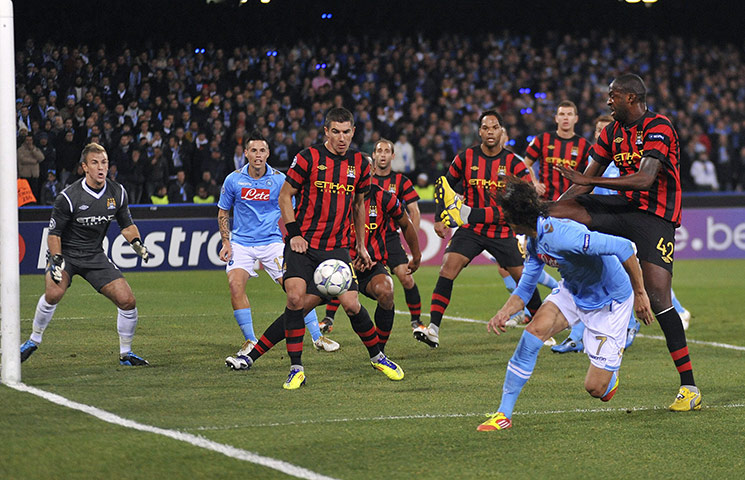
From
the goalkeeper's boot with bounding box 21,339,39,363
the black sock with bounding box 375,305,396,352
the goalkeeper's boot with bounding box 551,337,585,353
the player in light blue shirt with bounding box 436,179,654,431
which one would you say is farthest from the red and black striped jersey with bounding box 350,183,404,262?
the player in light blue shirt with bounding box 436,179,654,431

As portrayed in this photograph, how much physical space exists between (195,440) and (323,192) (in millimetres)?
2921

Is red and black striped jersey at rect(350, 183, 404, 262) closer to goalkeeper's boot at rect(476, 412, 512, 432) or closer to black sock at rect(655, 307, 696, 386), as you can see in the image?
black sock at rect(655, 307, 696, 386)

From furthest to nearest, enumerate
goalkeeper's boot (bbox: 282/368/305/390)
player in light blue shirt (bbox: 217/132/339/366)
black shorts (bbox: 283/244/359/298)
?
player in light blue shirt (bbox: 217/132/339/366) < black shorts (bbox: 283/244/359/298) < goalkeeper's boot (bbox: 282/368/305/390)

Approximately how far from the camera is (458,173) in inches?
410

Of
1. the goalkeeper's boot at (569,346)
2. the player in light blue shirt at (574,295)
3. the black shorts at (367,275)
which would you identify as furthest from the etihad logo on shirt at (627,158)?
the goalkeeper's boot at (569,346)

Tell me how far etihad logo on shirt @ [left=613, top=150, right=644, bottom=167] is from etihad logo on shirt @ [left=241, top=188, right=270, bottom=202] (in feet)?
11.6

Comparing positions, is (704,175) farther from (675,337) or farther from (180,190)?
(675,337)

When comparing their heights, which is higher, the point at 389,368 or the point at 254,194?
the point at 254,194

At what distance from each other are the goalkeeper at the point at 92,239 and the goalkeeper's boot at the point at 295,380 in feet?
5.30

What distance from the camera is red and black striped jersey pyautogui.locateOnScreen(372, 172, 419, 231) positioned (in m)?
10.5

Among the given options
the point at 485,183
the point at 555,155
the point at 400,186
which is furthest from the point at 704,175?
the point at 400,186

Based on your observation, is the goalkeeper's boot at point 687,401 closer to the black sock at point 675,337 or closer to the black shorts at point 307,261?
the black sock at point 675,337

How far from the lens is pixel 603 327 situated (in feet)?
20.9

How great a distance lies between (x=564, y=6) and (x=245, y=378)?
25.1 metres
